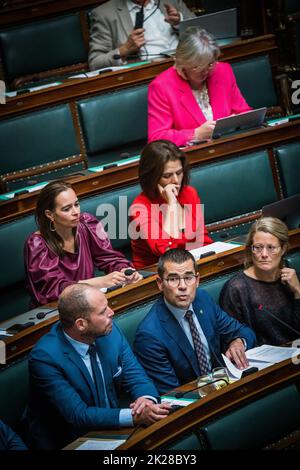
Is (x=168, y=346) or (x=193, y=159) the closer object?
(x=168, y=346)

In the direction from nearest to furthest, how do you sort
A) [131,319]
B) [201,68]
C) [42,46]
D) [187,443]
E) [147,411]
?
[187,443] → [147,411] → [131,319] → [201,68] → [42,46]

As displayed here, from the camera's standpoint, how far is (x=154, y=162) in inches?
65.4

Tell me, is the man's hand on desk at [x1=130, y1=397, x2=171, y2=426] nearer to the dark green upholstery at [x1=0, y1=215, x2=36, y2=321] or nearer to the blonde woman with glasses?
the blonde woman with glasses

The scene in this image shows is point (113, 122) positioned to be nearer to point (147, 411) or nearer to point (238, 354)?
point (238, 354)

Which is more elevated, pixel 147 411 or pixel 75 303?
pixel 75 303

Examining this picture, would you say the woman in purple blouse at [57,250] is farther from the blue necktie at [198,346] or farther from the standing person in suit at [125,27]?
the standing person in suit at [125,27]

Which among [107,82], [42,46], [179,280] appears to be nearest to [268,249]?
[179,280]

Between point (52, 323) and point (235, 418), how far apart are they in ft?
1.18

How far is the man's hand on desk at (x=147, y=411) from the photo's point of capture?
1171mm

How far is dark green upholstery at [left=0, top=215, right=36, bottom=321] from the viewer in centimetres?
164

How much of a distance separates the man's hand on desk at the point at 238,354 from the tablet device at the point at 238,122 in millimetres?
587

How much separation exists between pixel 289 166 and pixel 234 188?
0.44 ft
